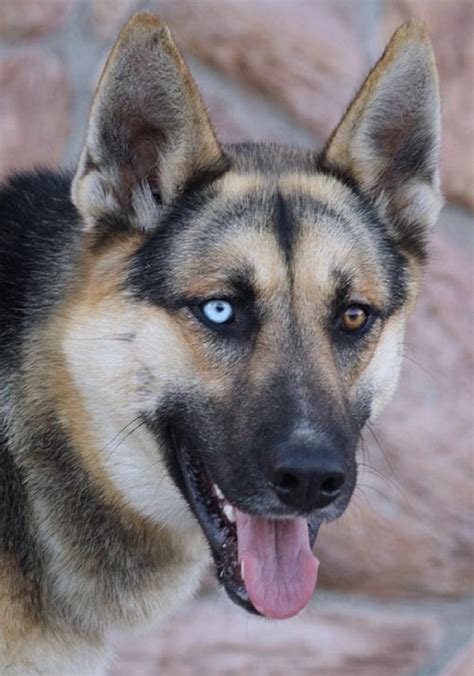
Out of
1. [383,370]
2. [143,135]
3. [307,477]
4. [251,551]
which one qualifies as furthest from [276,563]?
[143,135]

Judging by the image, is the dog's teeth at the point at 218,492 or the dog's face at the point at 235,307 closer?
the dog's face at the point at 235,307

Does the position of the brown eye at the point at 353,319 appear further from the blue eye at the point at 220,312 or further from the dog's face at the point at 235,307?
the blue eye at the point at 220,312

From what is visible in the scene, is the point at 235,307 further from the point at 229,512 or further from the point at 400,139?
the point at 400,139

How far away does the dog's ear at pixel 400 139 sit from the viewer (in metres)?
3.01

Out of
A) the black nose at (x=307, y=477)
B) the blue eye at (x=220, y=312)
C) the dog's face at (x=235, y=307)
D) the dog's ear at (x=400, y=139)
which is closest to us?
the black nose at (x=307, y=477)

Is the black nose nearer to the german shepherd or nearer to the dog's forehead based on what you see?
the german shepherd

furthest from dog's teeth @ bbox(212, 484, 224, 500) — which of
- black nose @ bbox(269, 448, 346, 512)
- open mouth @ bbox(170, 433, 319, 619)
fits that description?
black nose @ bbox(269, 448, 346, 512)

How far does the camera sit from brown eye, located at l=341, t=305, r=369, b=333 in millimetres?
2961

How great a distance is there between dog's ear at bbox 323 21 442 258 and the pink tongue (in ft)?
2.79

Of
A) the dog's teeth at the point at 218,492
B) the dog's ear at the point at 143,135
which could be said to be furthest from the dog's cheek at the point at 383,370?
the dog's ear at the point at 143,135

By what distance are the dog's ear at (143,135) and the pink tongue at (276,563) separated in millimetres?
791

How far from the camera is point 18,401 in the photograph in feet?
10.1

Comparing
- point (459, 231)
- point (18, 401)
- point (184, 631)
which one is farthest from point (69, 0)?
point (184, 631)

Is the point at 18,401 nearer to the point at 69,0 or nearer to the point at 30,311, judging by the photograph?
the point at 30,311
